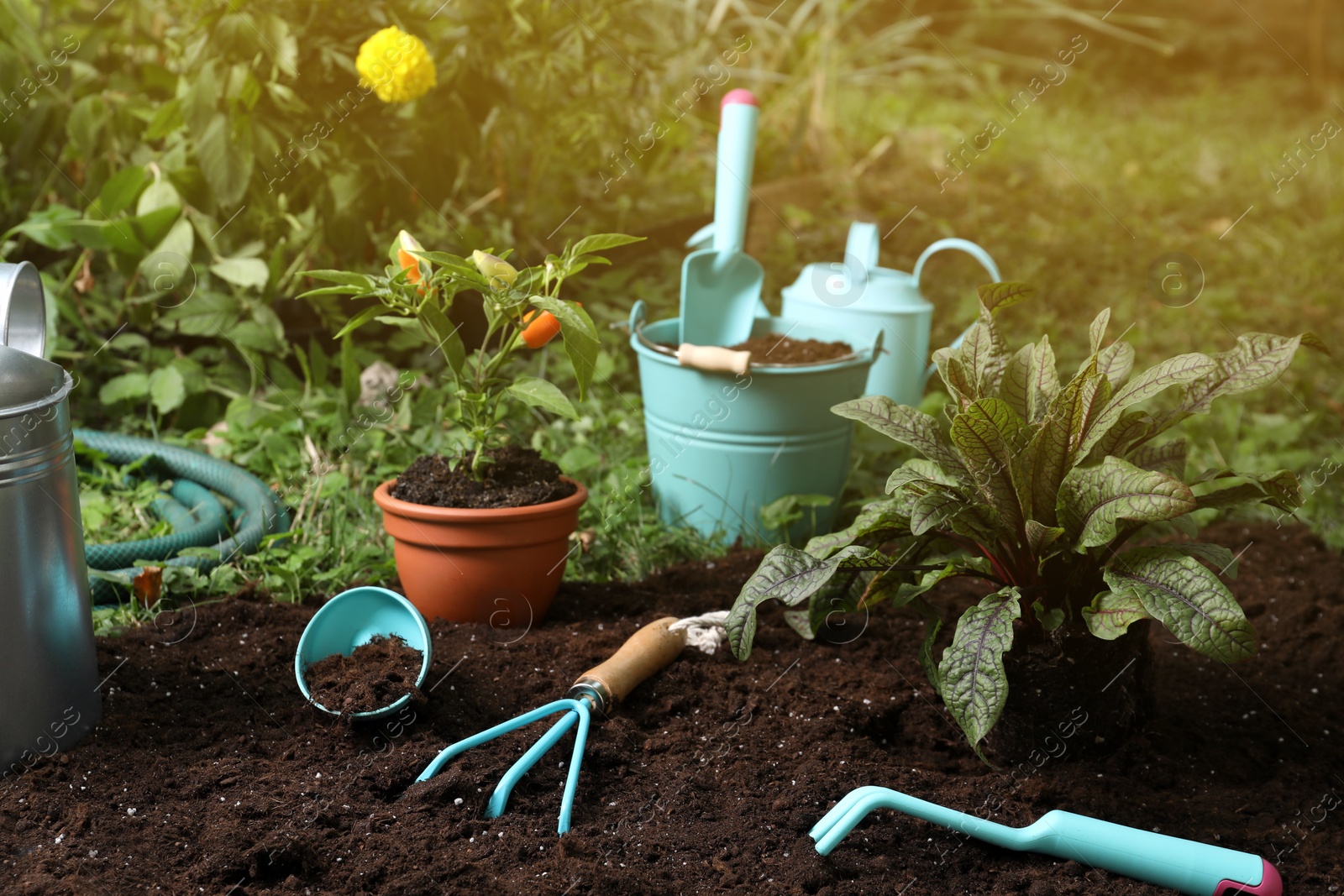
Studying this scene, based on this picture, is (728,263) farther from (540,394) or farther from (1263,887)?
(1263,887)

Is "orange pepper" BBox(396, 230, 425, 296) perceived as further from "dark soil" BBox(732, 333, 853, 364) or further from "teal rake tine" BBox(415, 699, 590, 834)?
"dark soil" BBox(732, 333, 853, 364)

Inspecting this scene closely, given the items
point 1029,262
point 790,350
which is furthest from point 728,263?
point 1029,262

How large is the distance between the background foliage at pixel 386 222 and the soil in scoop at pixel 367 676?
476 millimetres

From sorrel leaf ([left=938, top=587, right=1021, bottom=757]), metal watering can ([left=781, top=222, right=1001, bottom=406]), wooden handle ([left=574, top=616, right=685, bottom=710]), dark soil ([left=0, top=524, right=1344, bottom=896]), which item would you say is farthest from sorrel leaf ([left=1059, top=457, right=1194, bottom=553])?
metal watering can ([left=781, top=222, right=1001, bottom=406])

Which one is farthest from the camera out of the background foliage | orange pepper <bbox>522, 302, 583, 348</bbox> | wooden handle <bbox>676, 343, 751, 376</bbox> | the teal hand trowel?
the background foliage

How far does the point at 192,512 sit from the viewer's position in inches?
86.7

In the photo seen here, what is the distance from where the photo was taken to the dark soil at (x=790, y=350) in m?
2.24

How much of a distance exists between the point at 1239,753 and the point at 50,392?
182cm

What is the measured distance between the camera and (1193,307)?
421 cm

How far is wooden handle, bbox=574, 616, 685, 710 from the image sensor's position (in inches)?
58.7

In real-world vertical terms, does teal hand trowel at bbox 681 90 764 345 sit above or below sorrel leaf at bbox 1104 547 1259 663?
above

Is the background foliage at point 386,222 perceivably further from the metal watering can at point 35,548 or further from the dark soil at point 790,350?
the metal watering can at point 35,548

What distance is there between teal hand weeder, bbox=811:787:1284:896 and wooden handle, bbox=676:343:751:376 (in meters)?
1.02

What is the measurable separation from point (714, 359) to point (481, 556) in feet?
2.20
